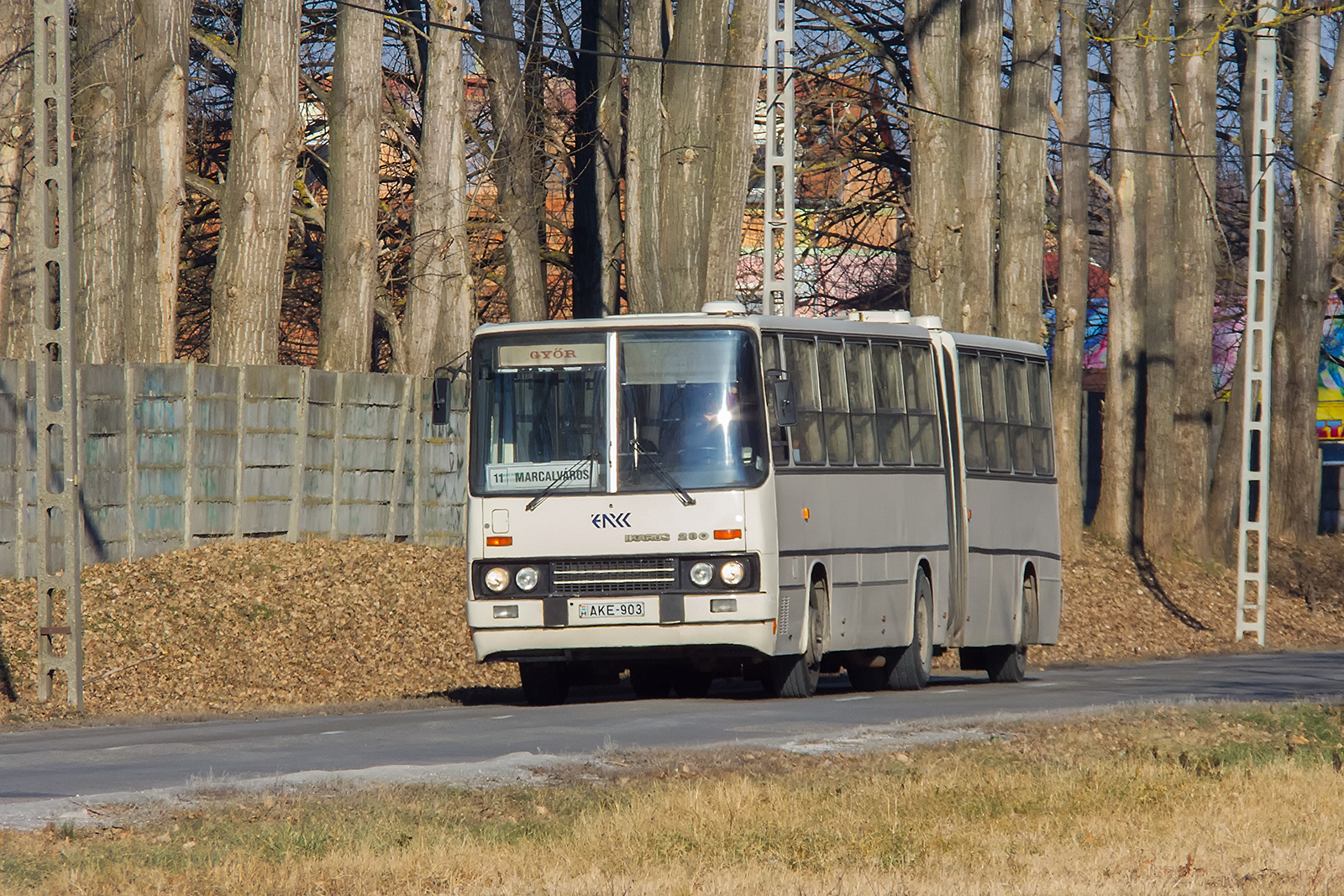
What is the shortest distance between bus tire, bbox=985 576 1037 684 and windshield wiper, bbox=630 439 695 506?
644 cm

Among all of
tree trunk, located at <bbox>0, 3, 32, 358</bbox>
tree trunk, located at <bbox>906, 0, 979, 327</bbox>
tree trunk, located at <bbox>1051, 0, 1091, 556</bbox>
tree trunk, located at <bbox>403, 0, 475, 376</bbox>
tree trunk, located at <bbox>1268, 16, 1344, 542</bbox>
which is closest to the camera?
tree trunk, located at <bbox>0, 3, 32, 358</bbox>

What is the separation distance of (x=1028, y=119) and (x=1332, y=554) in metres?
12.7

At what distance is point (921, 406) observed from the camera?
19.4m

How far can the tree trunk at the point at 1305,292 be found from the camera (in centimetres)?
3706

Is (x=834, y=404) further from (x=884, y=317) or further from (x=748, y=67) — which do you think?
(x=748, y=67)

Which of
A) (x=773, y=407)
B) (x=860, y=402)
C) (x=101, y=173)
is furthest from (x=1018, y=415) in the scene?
(x=101, y=173)

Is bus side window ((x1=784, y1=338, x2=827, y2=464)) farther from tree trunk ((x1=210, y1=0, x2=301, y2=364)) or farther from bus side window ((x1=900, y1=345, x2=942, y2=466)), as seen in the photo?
tree trunk ((x1=210, y1=0, x2=301, y2=364))

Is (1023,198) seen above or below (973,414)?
above

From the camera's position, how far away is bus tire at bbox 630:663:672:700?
18953 millimetres

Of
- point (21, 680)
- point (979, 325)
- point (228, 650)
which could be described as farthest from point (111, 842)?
point (979, 325)

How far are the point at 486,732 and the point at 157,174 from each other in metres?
11.8

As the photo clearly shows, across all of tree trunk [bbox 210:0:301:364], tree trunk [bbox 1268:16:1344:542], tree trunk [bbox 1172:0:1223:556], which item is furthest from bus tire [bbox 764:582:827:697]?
tree trunk [bbox 1268:16:1344:542]

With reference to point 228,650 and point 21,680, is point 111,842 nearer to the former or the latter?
point 21,680

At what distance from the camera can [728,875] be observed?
844 centimetres
